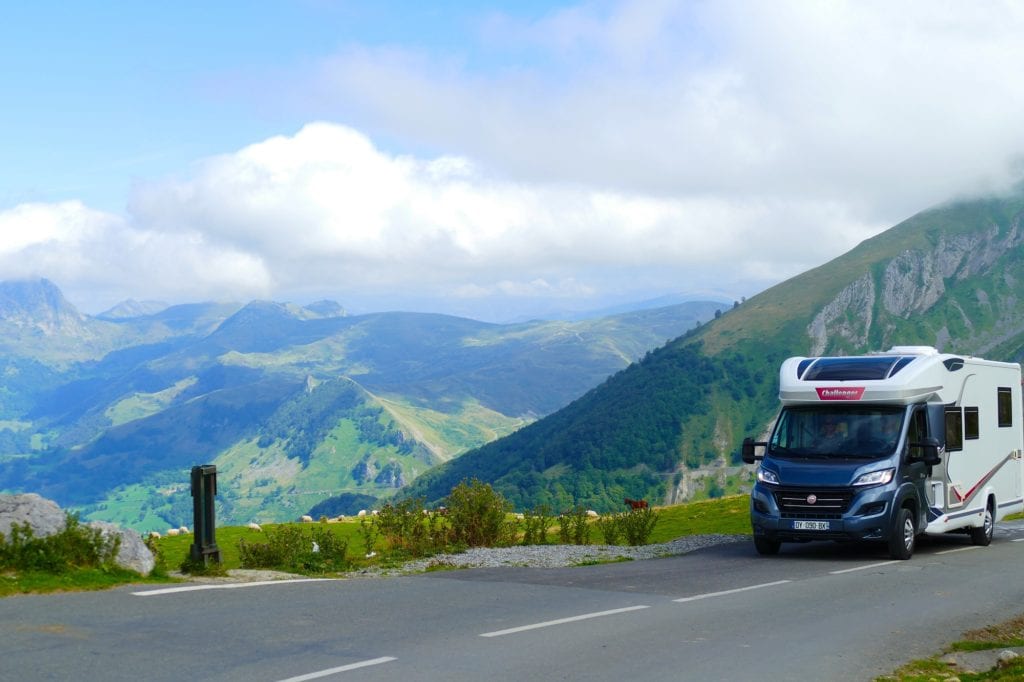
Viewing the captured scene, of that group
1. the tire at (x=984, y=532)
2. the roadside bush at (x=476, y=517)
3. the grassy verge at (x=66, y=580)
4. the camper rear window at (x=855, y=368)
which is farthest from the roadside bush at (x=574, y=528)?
the grassy verge at (x=66, y=580)

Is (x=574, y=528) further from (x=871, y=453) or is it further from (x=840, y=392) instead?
(x=871, y=453)

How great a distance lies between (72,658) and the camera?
9.94 meters

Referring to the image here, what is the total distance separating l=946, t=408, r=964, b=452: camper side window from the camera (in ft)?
71.7

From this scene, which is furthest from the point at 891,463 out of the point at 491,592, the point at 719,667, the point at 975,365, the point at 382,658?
the point at 382,658

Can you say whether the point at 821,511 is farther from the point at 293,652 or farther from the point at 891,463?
the point at 293,652

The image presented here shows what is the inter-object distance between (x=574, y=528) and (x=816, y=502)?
7630 mm

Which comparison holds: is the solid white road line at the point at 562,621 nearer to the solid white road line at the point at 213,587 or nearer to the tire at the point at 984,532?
the solid white road line at the point at 213,587

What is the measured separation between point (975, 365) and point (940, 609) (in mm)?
10476

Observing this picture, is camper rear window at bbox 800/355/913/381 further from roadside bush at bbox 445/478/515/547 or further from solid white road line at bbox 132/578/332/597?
solid white road line at bbox 132/578/332/597

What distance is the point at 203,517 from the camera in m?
16.3

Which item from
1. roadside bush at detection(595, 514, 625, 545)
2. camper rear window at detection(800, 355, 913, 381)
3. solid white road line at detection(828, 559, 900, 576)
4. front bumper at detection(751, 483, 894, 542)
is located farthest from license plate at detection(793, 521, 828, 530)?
roadside bush at detection(595, 514, 625, 545)

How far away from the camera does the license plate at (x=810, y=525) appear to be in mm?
19625

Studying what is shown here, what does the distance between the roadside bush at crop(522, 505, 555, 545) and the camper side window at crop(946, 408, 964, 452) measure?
8.76 meters

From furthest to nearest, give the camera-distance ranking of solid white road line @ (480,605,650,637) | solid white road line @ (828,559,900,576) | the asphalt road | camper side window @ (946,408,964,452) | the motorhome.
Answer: camper side window @ (946,408,964,452) → the motorhome → solid white road line @ (828,559,900,576) → solid white road line @ (480,605,650,637) → the asphalt road
